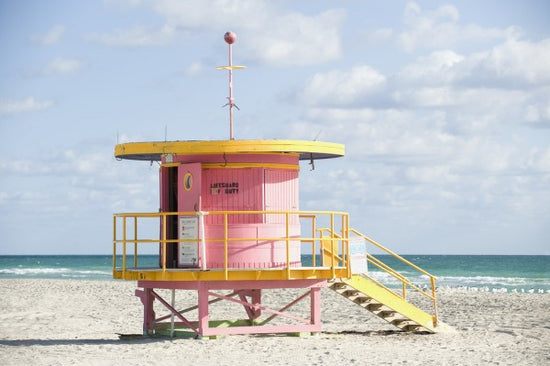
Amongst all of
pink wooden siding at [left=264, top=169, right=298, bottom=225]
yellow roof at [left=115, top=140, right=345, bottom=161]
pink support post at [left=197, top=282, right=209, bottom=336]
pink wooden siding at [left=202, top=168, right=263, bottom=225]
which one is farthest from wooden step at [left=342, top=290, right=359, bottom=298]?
pink support post at [left=197, top=282, right=209, bottom=336]

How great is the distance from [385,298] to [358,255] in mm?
1315

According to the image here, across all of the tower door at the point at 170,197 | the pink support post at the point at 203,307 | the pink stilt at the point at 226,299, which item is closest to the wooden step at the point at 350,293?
the pink stilt at the point at 226,299

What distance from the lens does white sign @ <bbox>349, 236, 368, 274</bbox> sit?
69.6 ft

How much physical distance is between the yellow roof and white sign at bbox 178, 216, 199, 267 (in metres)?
1.40

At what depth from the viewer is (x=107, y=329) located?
2753 cm

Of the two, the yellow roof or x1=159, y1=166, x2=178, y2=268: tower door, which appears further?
x1=159, y1=166, x2=178, y2=268: tower door

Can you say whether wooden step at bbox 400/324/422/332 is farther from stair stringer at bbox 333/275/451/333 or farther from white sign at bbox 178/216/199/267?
white sign at bbox 178/216/199/267

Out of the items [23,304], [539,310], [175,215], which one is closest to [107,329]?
[175,215]

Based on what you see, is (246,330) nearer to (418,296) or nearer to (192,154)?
(192,154)

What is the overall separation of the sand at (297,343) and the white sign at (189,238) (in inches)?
64.4

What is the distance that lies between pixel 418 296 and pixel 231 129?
69.4 feet

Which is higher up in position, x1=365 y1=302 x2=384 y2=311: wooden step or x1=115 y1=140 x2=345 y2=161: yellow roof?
x1=115 y1=140 x2=345 y2=161: yellow roof

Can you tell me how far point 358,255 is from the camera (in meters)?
21.4

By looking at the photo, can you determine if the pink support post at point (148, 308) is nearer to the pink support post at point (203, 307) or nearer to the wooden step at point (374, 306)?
the pink support post at point (203, 307)
